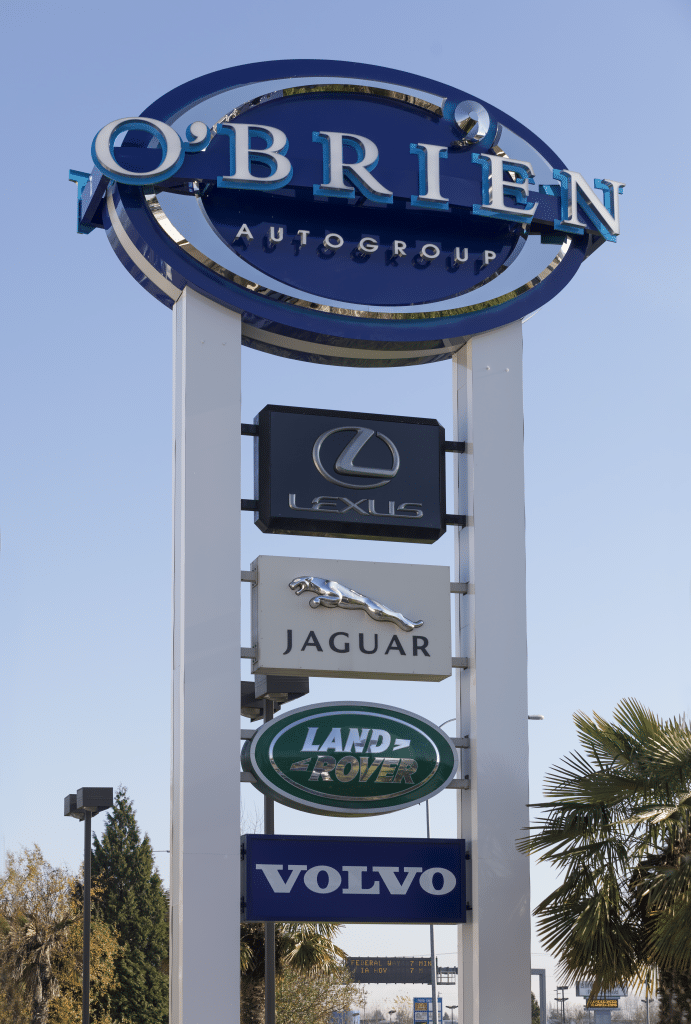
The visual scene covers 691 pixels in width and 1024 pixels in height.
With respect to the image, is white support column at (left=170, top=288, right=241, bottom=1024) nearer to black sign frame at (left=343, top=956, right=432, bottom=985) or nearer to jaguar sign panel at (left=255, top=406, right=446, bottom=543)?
jaguar sign panel at (left=255, top=406, right=446, bottom=543)

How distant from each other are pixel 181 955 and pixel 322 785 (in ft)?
7.08

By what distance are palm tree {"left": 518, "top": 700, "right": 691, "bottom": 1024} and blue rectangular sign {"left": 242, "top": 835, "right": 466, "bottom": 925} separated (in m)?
0.93

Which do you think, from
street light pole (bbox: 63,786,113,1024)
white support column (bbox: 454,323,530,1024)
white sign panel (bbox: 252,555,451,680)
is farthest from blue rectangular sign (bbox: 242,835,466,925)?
street light pole (bbox: 63,786,113,1024)

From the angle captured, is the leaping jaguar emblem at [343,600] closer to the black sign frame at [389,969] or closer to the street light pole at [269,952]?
the street light pole at [269,952]

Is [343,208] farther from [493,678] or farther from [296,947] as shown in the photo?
[296,947]

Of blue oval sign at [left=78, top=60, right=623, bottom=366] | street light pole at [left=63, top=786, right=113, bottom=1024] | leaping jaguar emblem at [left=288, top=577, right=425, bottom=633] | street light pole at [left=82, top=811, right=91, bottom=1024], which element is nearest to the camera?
leaping jaguar emblem at [left=288, top=577, right=425, bottom=633]

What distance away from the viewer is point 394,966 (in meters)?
78.8

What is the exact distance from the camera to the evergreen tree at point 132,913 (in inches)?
2122

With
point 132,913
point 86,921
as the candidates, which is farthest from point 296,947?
point 132,913

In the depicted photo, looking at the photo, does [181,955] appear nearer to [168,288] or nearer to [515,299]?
[168,288]

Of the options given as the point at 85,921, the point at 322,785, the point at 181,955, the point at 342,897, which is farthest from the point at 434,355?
the point at 85,921

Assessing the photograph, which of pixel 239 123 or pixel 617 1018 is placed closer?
pixel 239 123

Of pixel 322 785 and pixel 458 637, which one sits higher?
pixel 458 637

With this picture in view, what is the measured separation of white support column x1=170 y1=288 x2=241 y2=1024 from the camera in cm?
1280
